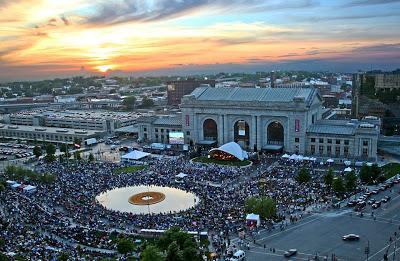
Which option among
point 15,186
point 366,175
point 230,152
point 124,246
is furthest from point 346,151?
point 15,186

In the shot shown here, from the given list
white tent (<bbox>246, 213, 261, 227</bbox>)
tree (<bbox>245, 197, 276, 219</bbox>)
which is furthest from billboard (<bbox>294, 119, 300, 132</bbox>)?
white tent (<bbox>246, 213, 261, 227</bbox>)

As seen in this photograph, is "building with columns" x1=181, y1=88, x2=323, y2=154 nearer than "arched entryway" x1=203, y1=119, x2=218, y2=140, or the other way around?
"building with columns" x1=181, y1=88, x2=323, y2=154

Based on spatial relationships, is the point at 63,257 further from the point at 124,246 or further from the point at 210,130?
the point at 210,130

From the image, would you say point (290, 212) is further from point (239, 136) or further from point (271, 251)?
point (239, 136)

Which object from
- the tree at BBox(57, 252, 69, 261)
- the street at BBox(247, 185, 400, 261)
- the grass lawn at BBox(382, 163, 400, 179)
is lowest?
the grass lawn at BBox(382, 163, 400, 179)

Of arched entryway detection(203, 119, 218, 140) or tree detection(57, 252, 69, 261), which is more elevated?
arched entryway detection(203, 119, 218, 140)

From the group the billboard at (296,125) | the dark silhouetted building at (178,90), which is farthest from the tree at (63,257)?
the dark silhouetted building at (178,90)

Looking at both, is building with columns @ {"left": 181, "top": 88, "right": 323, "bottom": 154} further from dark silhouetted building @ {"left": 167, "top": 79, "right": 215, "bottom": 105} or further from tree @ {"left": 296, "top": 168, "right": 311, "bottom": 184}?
dark silhouetted building @ {"left": 167, "top": 79, "right": 215, "bottom": 105}
